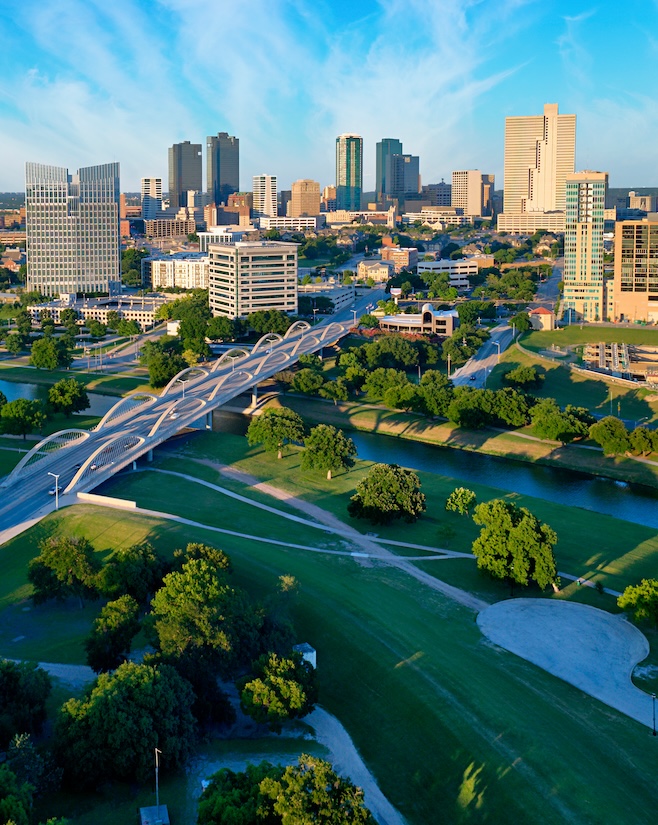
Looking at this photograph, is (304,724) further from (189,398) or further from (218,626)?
(189,398)

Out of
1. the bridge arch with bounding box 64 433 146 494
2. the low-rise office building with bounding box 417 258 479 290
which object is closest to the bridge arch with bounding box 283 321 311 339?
the low-rise office building with bounding box 417 258 479 290

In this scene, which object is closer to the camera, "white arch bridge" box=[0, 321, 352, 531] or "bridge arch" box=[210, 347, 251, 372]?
"white arch bridge" box=[0, 321, 352, 531]

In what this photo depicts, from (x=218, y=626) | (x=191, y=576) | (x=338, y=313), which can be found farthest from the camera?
(x=338, y=313)

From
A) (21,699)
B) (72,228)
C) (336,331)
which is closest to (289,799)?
(21,699)

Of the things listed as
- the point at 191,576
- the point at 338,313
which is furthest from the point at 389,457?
the point at 338,313

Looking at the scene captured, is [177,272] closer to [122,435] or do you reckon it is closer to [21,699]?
[122,435]

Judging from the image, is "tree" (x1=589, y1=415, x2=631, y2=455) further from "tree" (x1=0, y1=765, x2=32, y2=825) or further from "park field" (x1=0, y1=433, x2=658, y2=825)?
"tree" (x1=0, y1=765, x2=32, y2=825)

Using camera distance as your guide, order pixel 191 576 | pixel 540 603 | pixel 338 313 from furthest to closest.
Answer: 1. pixel 338 313
2. pixel 540 603
3. pixel 191 576
